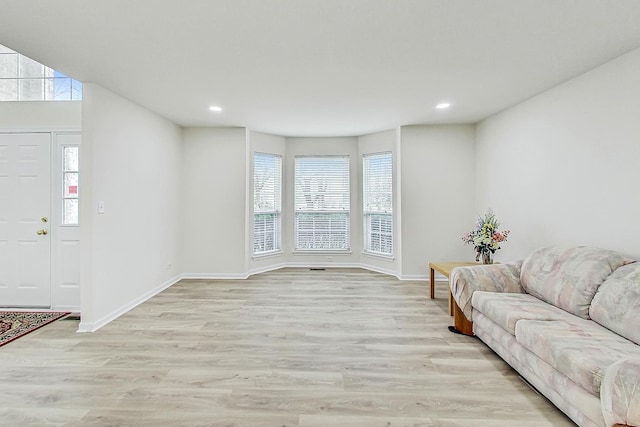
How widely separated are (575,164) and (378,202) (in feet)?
9.98

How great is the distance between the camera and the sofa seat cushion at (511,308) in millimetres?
2340

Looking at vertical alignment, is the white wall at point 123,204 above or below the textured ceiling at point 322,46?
below

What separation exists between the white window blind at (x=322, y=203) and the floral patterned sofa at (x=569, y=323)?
10.2 ft

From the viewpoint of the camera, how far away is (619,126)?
8.57 feet

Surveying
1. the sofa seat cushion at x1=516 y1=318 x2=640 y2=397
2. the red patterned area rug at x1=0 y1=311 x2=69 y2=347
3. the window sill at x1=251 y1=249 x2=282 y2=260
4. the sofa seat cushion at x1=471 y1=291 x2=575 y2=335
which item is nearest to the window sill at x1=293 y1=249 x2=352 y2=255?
the window sill at x1=251 y1=249 x2=282 y2=260

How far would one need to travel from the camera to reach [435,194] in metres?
5.05

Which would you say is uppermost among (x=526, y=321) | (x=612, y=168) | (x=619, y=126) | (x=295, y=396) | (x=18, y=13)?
(x=18, y=13)

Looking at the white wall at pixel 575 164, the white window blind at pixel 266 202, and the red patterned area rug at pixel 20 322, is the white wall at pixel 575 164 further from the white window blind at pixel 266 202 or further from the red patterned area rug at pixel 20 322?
the red patterned area rug at pixel 20 322

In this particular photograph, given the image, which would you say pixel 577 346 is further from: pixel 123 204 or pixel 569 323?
pixel 123 204

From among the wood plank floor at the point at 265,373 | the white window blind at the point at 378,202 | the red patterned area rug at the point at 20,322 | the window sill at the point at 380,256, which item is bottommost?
the wood plank floor at the point at 265,373

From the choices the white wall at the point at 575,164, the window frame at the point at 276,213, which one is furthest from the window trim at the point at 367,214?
the white wall at the point at 575,164

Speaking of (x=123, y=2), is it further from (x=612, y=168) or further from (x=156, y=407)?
(x=612, y=168)

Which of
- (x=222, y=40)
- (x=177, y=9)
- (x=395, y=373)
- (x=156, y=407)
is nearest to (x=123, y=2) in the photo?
(x=177, y=9)

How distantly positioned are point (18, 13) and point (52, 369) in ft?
8.44
